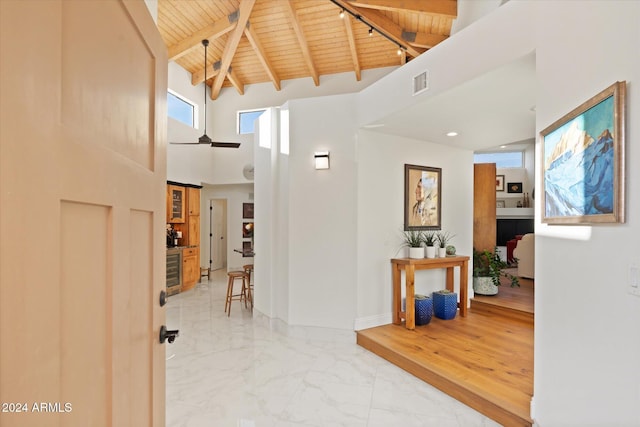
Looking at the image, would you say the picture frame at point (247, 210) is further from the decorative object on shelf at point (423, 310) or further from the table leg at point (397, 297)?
the decorative object on shelf at point (423, 310)

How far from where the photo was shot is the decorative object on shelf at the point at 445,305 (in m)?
4.27

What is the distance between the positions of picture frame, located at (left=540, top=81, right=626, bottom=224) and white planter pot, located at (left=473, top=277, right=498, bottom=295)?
3250 millimetres

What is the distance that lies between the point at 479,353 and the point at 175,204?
624 centimetres

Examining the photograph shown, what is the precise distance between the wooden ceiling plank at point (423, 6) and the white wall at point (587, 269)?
10.7ft

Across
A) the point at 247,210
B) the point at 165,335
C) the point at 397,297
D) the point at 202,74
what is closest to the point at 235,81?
the point at 202,74

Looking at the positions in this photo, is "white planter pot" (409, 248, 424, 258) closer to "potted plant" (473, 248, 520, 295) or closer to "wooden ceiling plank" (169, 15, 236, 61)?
"potted plant" (473, 248, 520, 295)

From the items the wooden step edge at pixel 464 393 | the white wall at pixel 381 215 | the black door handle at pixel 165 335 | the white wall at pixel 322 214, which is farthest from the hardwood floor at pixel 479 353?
the black door handle at pixel 165 335

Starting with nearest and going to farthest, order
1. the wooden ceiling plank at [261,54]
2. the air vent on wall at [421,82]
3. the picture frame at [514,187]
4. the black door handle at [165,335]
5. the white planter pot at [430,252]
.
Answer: the black door handle at [165,335], the air vent on wall at [421,82], the white planter pot at [430,252], the wooden ceiling plank at [261,54], the picture frame at [514,187]

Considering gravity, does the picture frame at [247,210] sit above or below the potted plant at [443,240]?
above

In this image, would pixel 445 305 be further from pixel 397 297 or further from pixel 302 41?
pixel 302 41

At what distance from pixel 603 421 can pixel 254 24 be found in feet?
23.5

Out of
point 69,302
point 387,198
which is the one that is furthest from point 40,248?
point 387,198

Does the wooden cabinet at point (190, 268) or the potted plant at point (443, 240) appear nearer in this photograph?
the potted plant at point (443, 240)

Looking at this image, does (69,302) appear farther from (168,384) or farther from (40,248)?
(168,384)
